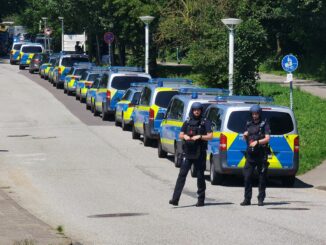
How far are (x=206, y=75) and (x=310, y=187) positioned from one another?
64.8 feet

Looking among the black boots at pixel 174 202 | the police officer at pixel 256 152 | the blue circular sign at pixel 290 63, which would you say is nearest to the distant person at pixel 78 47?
the blue circular sign at pixel 290 63

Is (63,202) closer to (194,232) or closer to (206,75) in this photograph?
(194,232)

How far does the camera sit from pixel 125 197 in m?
18.9

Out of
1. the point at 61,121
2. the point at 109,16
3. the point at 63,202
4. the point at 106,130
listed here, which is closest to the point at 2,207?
the point at 63,202

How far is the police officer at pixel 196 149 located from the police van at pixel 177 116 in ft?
21.2

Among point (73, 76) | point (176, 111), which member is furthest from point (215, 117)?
point (73, 76)

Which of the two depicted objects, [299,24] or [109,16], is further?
[109,16]

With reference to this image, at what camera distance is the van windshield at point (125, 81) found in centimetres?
3766

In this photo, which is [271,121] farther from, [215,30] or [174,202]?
[215,30]

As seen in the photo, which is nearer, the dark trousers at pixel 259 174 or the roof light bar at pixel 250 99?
the dark trousers at pixel 259 174

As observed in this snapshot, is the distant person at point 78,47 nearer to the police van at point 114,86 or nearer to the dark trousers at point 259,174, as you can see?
the police van at point 114,86

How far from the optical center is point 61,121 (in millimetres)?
37719

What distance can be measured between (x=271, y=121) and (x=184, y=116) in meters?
3.81

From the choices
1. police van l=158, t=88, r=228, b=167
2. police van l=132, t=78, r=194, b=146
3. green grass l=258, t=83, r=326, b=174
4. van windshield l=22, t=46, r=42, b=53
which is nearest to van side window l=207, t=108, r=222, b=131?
police van l=158, t=88, r=228, b=167
